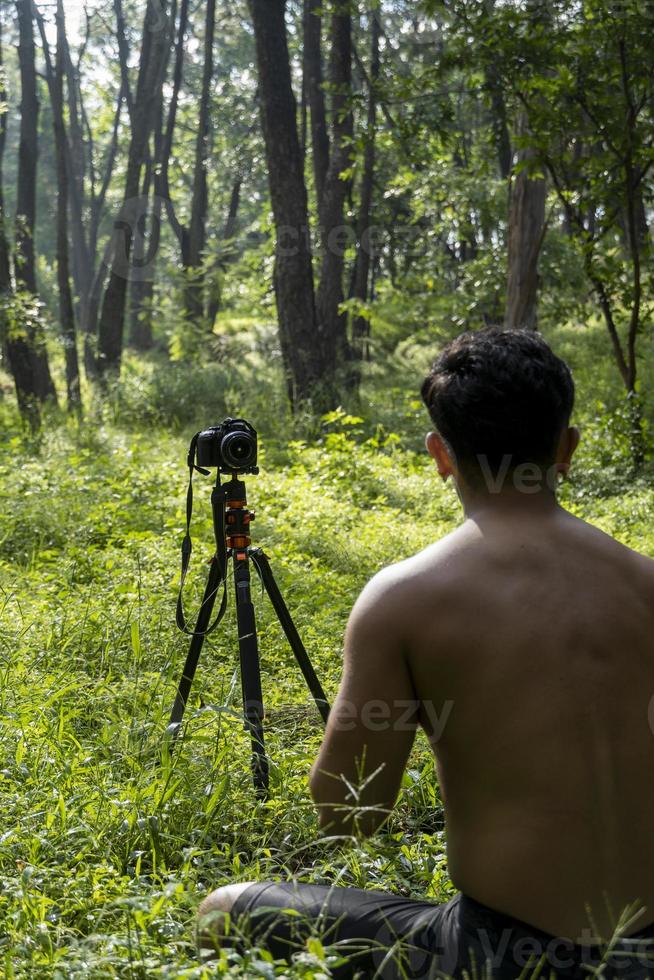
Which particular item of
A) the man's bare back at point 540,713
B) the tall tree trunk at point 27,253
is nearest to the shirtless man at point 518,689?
the man's bare back at point 540,713

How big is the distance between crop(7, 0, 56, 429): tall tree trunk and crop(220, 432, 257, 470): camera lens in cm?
822

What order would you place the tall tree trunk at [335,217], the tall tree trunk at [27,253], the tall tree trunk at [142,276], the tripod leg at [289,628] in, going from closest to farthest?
the tripod leg at [289,628] → the tall tree trunk at [27,253] → the tall tree trunk at [335,217] → the tall tree trunk at [142,276]

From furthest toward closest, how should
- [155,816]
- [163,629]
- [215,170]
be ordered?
[215,170] < [163,629] < [155,816]

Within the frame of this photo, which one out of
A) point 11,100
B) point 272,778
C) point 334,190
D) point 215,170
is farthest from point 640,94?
point 11,100

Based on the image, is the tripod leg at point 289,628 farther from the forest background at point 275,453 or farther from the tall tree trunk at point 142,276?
the tall tree trunk at point 142,276

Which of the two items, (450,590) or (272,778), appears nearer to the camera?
(450,590)

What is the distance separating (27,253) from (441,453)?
15.1 meters

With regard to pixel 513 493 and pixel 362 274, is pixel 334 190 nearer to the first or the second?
pixel 362 274

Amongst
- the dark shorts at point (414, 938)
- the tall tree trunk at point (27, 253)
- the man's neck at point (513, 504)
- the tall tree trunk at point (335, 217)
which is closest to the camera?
the dark shorts at point (414, 938)

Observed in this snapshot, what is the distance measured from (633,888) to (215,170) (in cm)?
3090

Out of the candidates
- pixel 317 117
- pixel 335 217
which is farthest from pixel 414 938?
pixel 317 117

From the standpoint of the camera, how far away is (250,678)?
10.4ft

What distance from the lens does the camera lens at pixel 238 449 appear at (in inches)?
125

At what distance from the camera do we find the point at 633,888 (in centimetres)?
160
